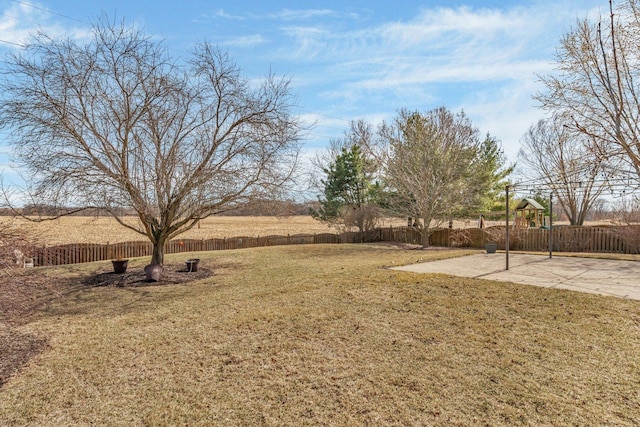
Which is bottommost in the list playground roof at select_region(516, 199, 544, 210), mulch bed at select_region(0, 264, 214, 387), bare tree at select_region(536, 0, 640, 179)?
mulch bed at select_region(0, 264, 214, 387)

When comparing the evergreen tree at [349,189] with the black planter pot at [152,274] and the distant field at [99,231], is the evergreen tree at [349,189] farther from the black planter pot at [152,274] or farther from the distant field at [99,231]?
the black planter pot at [152,274]

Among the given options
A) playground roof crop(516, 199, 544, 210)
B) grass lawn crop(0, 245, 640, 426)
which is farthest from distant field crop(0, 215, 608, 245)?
playground roof crop(516, 199, 544, 210)

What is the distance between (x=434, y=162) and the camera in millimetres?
16125

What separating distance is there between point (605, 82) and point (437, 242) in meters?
14.5

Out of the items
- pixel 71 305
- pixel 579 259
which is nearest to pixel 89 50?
pixel 71 305

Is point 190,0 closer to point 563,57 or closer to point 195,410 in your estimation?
point 563,57

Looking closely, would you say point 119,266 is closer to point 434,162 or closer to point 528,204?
point 434,162

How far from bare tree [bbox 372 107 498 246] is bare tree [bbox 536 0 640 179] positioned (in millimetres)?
10623

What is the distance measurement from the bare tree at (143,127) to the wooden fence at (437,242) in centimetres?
410

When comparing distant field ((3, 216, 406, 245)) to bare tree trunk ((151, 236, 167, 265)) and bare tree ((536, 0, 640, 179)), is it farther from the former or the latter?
bare tree ((536, 0, 640, 179))

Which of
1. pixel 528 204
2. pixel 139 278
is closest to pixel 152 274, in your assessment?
pixel 139 278

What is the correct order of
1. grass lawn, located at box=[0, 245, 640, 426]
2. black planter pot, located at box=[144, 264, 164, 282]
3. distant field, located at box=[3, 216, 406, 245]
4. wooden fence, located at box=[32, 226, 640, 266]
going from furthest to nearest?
wooden fence, located at box=[32, 226, 640, 266]
distant field, located at box=[3, 216, 406, 245]
black planter pot, located at box=[144, 264, 164, 282]
grass lawn, located at box=[0, 245, 640, 426]

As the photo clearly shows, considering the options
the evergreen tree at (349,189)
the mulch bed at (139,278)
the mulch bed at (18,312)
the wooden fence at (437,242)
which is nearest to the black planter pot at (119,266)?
the mulch bed at (139,278)

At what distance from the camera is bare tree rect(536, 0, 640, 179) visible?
422 cm
